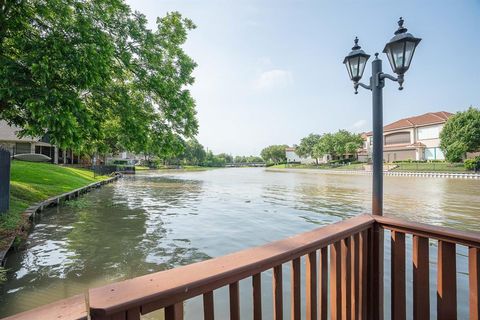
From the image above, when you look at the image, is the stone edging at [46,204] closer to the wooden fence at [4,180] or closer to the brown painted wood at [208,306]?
the wooden fence at [4,180]

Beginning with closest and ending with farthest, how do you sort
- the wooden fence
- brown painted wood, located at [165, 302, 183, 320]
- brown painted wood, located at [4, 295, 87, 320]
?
brown painted wood, located at [4, 295, 87, 320] → brown painted wood, located at [165, 302, 183, 320] → the wooden fence

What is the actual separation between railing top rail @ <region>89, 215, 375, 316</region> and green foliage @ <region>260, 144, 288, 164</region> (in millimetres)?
103780

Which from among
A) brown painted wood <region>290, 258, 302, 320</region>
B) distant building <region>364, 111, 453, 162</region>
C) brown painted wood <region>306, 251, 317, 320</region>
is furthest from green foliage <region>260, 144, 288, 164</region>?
brown painted wood <region>290, 258, 302, 320</region>

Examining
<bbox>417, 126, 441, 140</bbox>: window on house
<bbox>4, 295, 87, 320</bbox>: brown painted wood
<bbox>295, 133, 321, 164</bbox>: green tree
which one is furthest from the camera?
<bbox>295, 133, 321, 164</bbox>: green tree

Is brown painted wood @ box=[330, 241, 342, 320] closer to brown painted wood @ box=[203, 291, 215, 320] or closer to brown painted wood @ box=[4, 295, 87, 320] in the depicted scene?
brown painted wood @ box=[203, 291, 215, 320]

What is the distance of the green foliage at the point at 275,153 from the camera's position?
104 m

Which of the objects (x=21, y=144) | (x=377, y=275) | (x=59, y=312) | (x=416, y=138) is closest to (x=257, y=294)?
(x=59, y=312)

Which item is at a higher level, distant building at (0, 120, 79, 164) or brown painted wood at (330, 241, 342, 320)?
distant building at (0, 120, 79, 164)

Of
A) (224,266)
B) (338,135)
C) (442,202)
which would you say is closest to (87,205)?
(224,266)

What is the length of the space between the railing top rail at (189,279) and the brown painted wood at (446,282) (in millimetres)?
906

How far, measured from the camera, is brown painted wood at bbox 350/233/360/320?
2.02m

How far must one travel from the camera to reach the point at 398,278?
2.12m

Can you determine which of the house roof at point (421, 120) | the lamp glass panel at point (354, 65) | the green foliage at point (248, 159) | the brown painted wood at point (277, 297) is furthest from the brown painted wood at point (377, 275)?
the green foliage at point (248, 159)

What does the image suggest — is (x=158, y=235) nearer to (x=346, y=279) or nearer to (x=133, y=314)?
(x=346, y=279)
